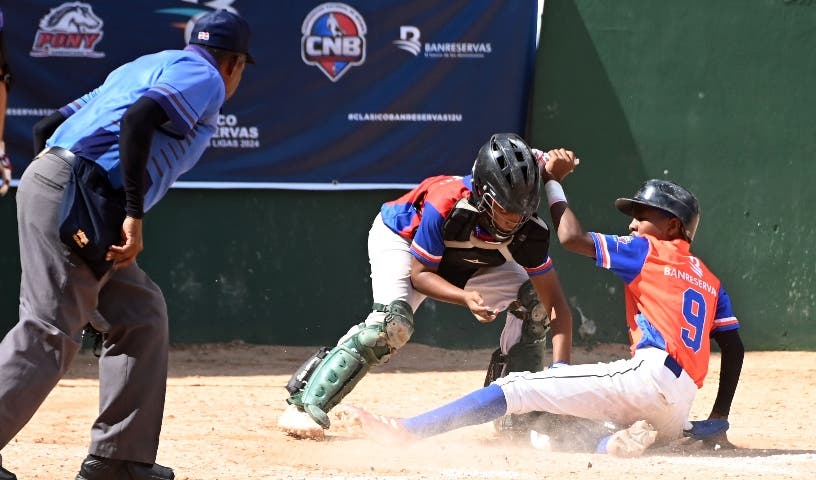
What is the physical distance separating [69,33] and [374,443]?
15.0 ft

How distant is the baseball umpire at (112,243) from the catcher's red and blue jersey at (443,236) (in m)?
1.69

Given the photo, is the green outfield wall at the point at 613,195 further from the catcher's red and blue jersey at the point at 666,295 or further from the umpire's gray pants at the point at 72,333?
the umpire's gray pants at the point at 72,333

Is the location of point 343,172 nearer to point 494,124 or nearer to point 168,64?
point 494,124

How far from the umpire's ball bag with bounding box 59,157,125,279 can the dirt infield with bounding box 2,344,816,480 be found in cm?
110

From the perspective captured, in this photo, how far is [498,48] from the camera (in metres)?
9.41

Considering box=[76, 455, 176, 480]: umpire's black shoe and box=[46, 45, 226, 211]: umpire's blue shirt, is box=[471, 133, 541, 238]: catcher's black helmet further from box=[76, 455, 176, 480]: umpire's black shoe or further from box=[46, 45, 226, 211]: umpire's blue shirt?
box=[76, 455, 176, 480]: umpire's black shoe

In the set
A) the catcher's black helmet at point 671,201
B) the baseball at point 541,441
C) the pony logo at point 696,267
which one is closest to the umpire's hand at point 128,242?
the baseball at point 541,441

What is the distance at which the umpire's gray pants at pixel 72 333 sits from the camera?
14.3 ft

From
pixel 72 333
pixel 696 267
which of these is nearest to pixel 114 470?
pixel 72 333

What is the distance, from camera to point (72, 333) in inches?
176

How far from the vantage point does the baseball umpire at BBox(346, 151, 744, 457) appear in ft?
18.5

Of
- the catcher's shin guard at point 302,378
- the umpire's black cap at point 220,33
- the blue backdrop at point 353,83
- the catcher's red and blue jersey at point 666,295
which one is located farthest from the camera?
the blue backdrop at point 353,83

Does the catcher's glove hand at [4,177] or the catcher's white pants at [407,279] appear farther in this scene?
the catcher's white pants at [407,279]

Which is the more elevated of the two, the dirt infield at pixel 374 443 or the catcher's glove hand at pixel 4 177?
the catcher's glove hand at pixel 4 177
